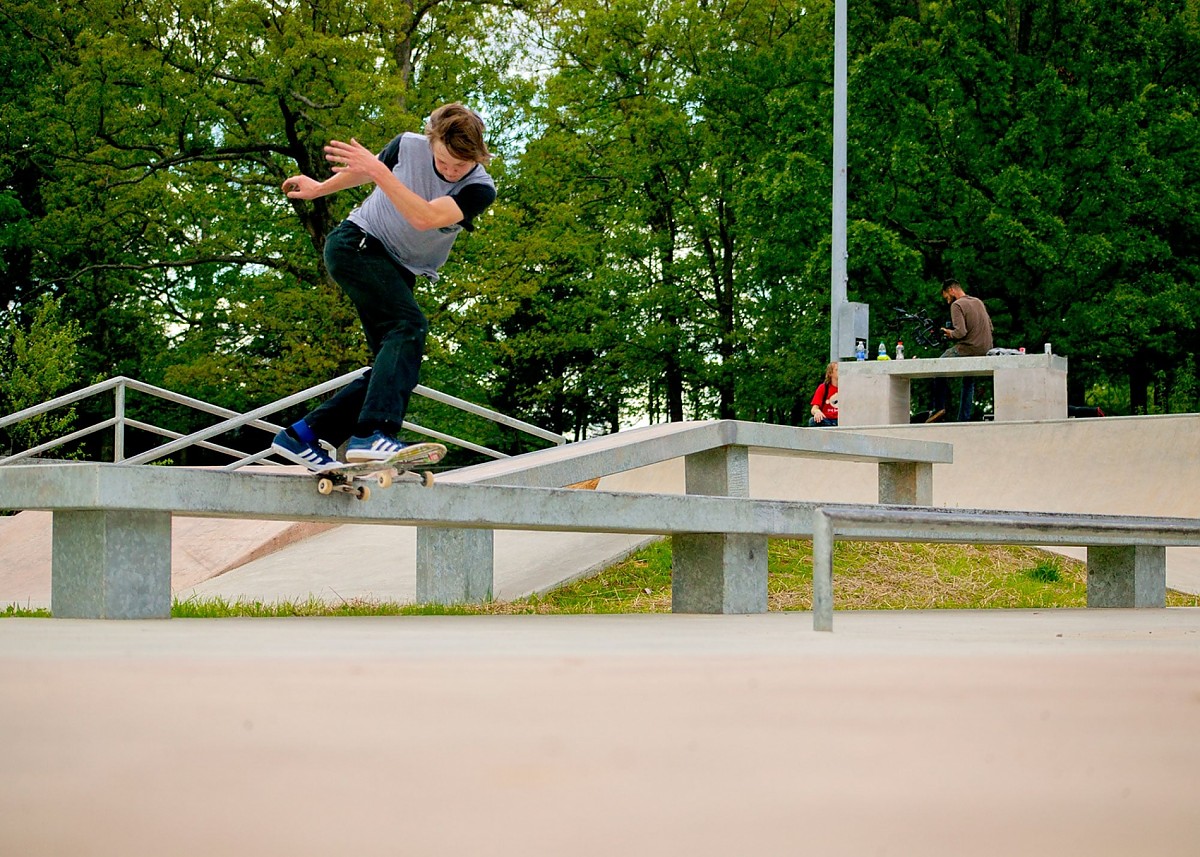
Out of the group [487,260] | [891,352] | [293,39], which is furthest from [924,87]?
[293,39]

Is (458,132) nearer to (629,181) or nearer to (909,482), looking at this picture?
(909,482)

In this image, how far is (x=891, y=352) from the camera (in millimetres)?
28750

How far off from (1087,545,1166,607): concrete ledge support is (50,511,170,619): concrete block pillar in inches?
258

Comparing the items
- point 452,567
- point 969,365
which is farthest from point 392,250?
point 969,365

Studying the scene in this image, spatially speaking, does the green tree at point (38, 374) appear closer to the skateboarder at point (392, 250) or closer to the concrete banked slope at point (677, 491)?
the concrete banked slope at point (677, 491)

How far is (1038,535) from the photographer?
8000 millimetres

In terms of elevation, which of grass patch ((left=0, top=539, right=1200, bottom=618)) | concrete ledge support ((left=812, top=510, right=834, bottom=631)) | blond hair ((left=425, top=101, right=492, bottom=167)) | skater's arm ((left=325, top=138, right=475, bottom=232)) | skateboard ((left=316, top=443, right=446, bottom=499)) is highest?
blond hair ((left=425, top=101, right=492, bottom=167))

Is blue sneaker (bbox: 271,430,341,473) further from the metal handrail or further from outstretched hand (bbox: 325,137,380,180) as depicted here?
the metal handrail

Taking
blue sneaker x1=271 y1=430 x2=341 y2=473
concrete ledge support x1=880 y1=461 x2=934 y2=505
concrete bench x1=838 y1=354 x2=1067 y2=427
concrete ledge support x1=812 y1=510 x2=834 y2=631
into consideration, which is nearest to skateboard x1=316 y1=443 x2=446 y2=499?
blue sneaker x1=271 y1=430 x2=341 y2=473

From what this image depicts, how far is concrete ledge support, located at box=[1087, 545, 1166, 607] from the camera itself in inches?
393

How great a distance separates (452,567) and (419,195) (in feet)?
12.9

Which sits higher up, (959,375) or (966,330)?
(966,330)

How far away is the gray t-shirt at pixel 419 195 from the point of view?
19.7ft

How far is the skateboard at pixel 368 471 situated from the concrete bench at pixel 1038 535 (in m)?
1.67
